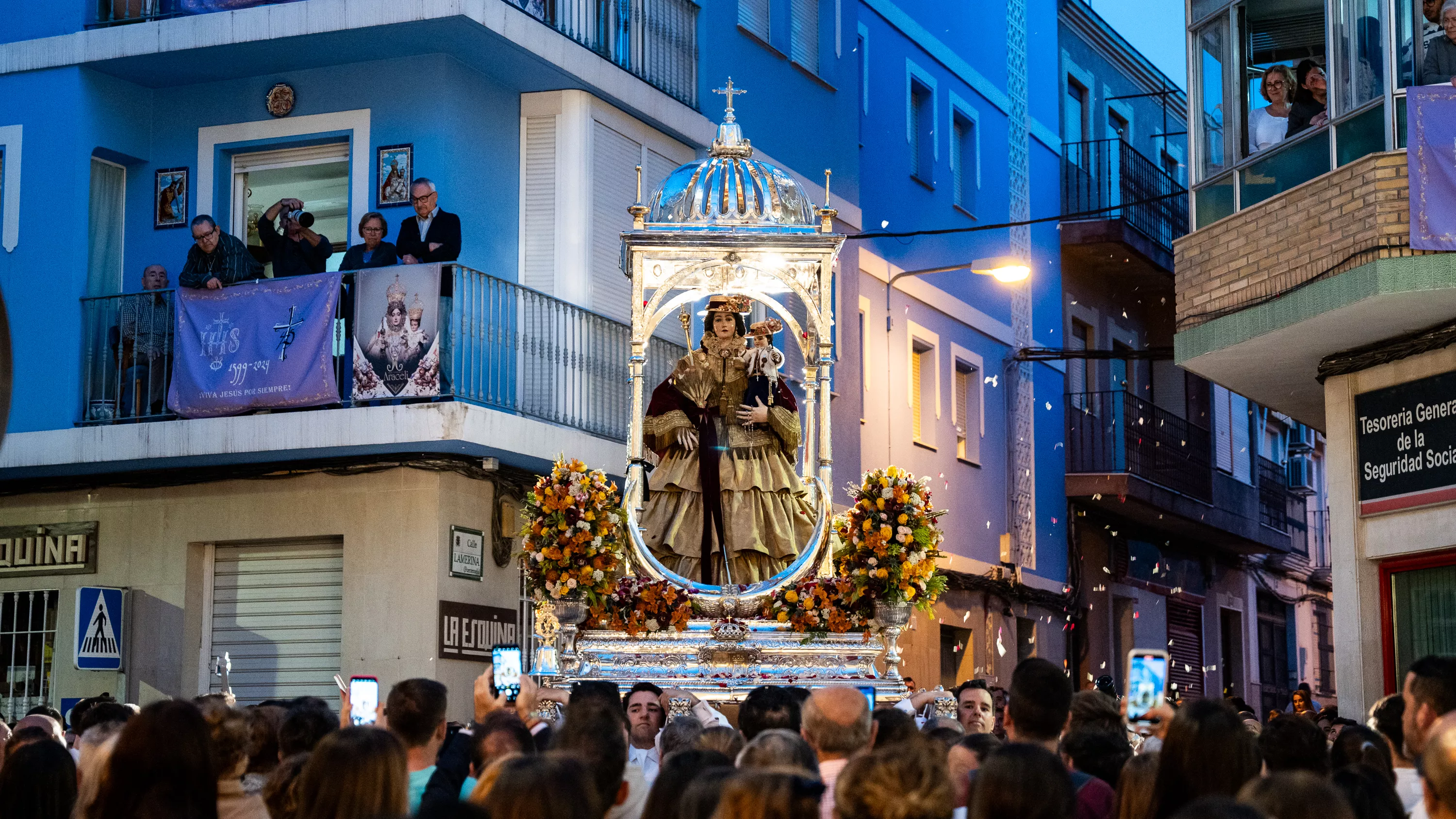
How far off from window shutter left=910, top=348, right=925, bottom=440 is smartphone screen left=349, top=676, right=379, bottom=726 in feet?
48.1

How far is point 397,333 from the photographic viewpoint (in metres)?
15.1

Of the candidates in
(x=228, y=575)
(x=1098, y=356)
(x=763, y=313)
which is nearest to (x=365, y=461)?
(x=228, y=575)

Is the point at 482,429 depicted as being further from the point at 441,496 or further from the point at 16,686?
the point at 16,686

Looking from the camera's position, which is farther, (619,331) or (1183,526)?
(1183,526)

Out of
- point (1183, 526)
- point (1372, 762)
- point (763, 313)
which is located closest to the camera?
point (1372, 762)

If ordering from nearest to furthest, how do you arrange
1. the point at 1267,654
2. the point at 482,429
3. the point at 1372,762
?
1. the point at 1372,762
2. the point at 482,429
3. the point at 1267,654

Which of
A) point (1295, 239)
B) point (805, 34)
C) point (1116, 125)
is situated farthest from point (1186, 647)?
point (1295, 239)

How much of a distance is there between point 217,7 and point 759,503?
21.4 ft

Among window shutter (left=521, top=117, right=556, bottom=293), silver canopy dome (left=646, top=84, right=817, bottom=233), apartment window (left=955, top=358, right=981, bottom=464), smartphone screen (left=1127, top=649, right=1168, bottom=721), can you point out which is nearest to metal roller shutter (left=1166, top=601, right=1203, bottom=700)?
apartment window (left=955, top=358, right=981, bottom=464)

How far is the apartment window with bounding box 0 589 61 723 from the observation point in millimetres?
16375

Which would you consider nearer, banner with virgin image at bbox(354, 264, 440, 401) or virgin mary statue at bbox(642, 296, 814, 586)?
virgin mary statue at bbox(642, 296, 814, 586)

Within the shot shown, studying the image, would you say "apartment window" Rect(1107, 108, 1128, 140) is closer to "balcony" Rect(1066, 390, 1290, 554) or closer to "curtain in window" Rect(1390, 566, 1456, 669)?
"balcony" Rect(1066, 390, 1290, 554)

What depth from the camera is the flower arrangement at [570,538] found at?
12273 millimetres

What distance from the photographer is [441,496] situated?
15.4 meters
